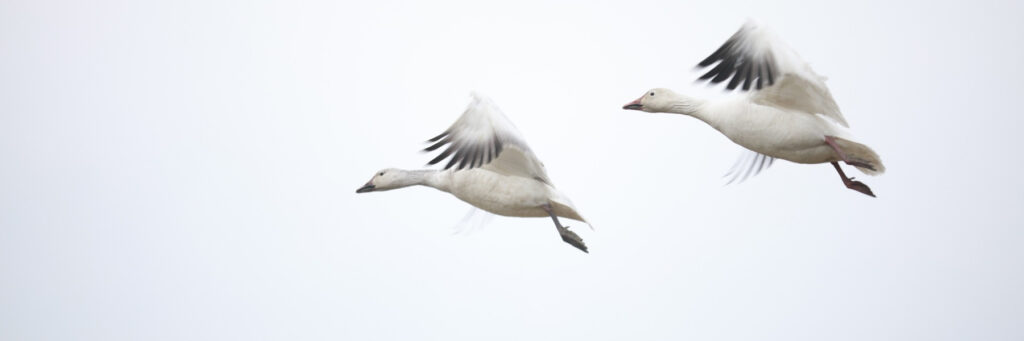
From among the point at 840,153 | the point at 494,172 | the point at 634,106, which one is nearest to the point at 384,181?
the point at 494,172

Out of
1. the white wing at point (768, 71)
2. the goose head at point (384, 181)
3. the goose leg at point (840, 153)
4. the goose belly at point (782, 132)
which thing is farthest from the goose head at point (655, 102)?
the goose head at point (384, 181)

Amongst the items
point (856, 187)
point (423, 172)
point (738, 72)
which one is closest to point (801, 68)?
point (738, 72)

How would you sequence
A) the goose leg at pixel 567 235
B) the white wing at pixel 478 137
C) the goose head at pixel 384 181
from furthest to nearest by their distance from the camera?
1. the goose head at pixel 384 181
2. the goose leg at pixel 567 235
3. the white wing at pixel 478 137

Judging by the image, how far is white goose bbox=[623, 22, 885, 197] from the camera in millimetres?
12195

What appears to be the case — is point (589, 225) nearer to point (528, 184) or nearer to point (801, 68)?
point (528, 184)

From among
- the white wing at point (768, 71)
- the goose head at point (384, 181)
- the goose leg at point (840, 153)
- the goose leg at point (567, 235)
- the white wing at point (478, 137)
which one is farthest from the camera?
the goose head at point (384, 181)

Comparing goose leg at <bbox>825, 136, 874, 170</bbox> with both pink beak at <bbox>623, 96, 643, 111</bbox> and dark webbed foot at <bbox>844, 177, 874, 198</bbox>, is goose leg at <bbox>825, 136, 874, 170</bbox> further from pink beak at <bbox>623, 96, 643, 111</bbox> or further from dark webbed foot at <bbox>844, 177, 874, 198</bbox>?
pink beak at <bbox>623, 96, 643, 111</bbox>

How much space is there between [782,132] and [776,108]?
19 centimetres

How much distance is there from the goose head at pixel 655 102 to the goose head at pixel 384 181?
2093 millimetres

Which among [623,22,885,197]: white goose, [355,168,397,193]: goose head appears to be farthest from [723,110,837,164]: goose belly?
[355,168,397,193]: goose head

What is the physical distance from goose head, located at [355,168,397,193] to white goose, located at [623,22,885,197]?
271 centimetres

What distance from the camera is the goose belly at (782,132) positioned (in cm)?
1252

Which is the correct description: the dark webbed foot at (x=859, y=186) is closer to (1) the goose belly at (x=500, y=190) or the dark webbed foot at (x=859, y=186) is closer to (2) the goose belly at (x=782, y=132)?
(2) the goose belly at (x=782, y=132)

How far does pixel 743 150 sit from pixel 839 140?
73.4 inches
